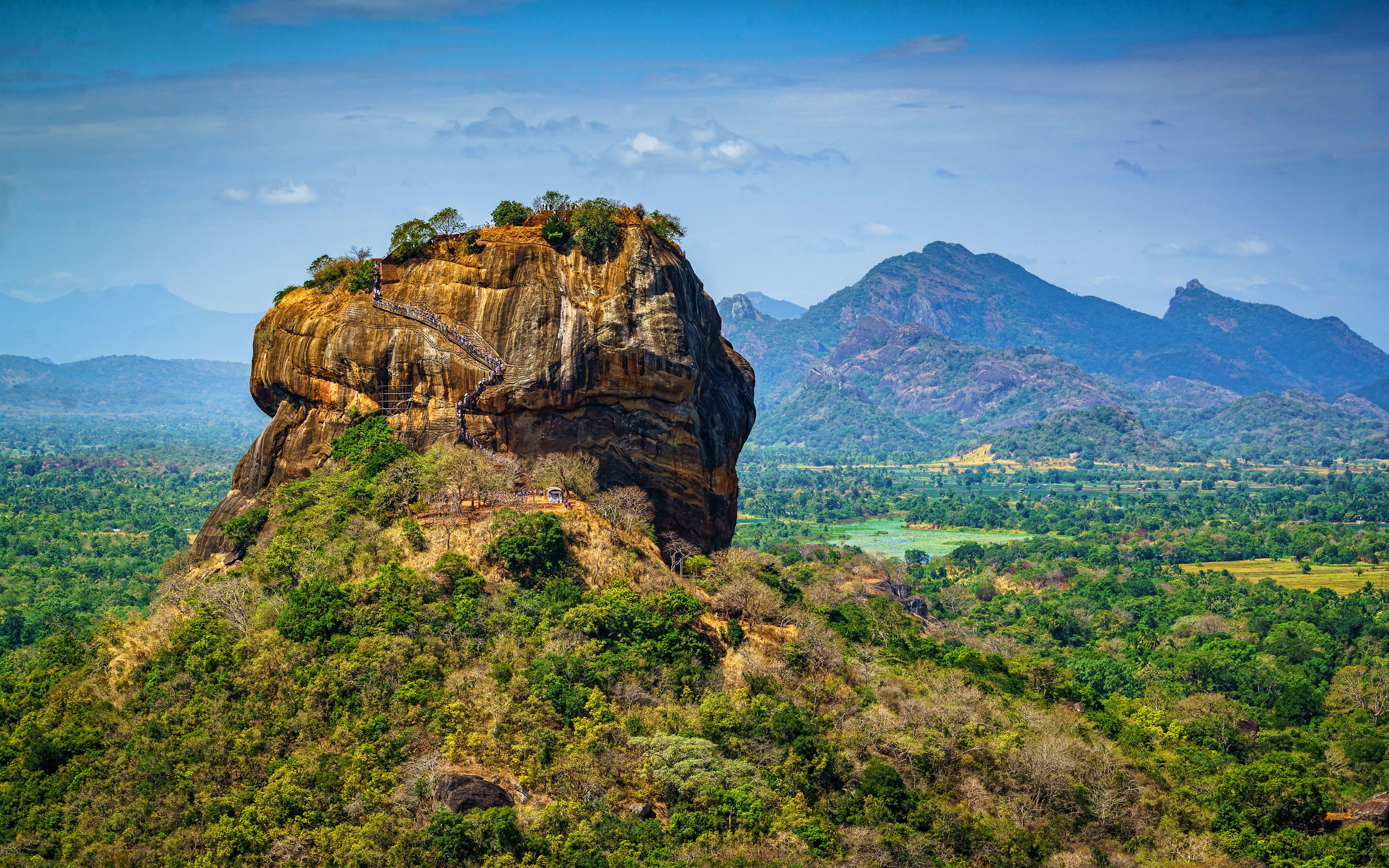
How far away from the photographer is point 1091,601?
8106cm

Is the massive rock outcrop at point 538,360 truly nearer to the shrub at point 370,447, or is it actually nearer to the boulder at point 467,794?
the shrub at point 370,447

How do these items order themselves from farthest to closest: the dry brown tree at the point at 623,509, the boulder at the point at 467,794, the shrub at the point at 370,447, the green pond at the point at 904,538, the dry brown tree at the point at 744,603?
the green pond at the point at 904,538 < the shrub at the point at 370,447 < the dry brown tree at the point at 623,509 < the dry brown tree at the point at 744,603 < the boulder at the point at 467,794

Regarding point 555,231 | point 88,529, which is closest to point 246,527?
point 555,231

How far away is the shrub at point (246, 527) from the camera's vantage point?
41156mm

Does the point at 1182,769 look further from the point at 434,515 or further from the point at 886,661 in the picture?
the point at 434,515

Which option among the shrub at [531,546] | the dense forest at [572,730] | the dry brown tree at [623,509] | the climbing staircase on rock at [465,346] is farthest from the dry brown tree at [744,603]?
the climbing staircase on rock at [465,346]

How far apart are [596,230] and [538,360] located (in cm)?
453

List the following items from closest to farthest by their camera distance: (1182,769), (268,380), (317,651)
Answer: (317,651), (1182,769), (268,380)

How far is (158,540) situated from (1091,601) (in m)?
70.1

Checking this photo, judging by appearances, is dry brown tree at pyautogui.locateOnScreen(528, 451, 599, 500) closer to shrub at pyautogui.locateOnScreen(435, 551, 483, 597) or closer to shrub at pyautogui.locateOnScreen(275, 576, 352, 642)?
shrub at pyautogui.locateOnScreen(435, 551, 483, 597)

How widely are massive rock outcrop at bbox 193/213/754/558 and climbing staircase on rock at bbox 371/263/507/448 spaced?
171 mm

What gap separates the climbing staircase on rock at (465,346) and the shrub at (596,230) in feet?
14.5

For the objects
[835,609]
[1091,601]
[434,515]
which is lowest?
[1091,601]

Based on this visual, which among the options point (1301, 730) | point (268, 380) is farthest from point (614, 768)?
point (1301, 730)
